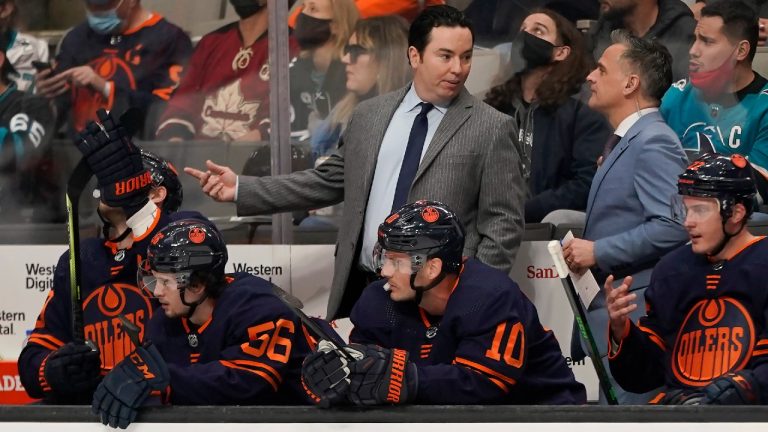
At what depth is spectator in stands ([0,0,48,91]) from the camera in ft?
16.9

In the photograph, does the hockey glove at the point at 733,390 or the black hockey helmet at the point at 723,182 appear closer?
the hockey glove at the point at 733,390

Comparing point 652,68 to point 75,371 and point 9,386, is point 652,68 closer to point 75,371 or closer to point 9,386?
point 75,371

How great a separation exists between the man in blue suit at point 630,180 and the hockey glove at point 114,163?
1.30 meters

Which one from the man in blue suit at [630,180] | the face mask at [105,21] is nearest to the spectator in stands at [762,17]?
the man in blue suit at [630,180]

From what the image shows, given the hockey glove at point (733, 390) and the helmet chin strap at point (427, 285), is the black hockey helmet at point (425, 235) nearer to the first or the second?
the helmet chin strap at point (427, 285)

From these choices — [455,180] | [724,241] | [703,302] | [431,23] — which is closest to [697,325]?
[703,302]

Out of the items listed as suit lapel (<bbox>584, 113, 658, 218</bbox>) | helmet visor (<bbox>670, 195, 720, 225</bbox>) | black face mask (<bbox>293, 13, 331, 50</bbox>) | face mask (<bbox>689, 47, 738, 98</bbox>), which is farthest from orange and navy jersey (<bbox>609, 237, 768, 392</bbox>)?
black face mask (<bbox>293, 13, 331, 50</bbox>)

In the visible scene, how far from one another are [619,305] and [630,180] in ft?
2.69

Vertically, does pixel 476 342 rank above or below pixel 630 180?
below

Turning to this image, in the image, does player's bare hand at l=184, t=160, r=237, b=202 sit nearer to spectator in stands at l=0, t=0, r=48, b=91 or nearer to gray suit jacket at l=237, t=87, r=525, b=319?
gray suit jacket at l=237, t=87, r=525, b=319

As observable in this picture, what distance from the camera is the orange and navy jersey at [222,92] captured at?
16.5 ft

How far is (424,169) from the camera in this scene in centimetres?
433

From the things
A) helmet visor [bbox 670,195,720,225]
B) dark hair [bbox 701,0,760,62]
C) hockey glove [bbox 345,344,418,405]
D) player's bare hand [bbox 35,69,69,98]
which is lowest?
hockey glove [bbox 345,344,418,405]

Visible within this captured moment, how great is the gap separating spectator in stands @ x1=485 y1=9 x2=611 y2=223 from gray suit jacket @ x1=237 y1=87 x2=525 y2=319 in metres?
0.50
